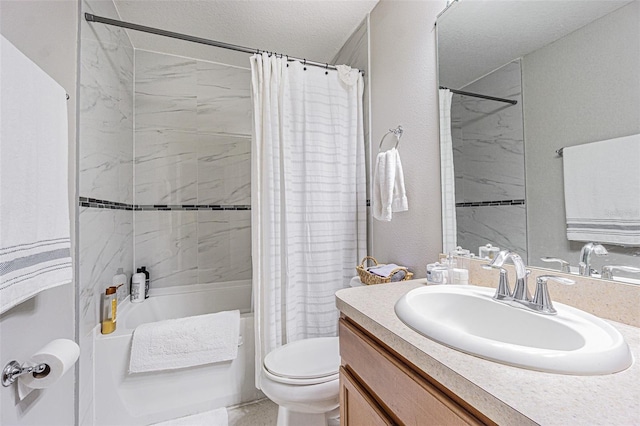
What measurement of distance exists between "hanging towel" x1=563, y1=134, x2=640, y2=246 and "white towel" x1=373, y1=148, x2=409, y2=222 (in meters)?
A: 0.70

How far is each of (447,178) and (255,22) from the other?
165 centimetres

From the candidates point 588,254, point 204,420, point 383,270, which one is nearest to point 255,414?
point 204,420

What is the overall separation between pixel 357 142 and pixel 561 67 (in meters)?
1.18

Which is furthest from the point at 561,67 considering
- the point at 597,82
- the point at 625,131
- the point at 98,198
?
the point at 98,198

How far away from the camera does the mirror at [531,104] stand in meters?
0.73

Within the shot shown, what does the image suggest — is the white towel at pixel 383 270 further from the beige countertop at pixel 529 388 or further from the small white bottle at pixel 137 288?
the small white bottle at pixel 137 288

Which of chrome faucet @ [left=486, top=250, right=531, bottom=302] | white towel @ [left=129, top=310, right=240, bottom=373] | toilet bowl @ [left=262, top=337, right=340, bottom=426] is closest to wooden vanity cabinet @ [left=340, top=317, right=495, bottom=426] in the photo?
toilet bowl @ [left=262, top=337, right=340, bottom=426]

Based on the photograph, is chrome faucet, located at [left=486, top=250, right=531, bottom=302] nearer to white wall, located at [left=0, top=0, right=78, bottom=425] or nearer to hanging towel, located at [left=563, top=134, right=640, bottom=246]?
hanging towel, located at [left=563, top=134, right=640, bottom=246]

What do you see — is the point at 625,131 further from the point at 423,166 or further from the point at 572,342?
the point at 423,166

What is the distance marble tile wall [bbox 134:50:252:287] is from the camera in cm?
230

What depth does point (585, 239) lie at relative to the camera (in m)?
0.79

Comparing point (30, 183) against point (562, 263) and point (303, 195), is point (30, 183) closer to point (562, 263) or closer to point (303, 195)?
point (303, 195)

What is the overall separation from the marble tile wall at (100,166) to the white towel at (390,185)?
5.04 feet

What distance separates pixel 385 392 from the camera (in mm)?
688
